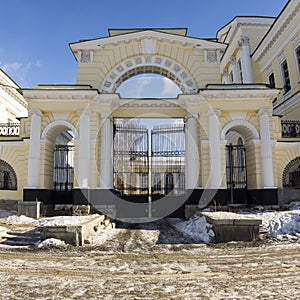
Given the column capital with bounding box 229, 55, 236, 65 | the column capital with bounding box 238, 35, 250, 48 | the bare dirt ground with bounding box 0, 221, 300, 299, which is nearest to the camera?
the bare dirt ground with bounding box 0, 221, 300, 299

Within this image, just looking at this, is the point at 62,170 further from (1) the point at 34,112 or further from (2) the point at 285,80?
(2) the point at 285,80

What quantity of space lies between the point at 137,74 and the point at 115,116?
8.41ft

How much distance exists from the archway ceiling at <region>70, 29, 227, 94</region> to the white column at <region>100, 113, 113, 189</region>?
175cm

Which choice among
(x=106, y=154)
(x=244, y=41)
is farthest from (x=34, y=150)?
(x=244, y=41)

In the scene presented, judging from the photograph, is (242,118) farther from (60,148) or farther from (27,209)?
(27,209)

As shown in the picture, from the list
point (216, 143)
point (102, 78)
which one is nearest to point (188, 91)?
point (216, 143)

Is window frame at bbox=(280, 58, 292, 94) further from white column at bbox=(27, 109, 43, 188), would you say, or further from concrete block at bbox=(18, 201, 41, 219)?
concrete block at bbox=(18, 201, 41, 219)

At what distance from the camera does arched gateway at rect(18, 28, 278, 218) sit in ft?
39.6

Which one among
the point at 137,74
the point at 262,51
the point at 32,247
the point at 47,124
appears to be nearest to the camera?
the point at 32,247

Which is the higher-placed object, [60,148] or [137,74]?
[137,74]

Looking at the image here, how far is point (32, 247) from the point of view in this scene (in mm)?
7152

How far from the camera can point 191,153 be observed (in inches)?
497

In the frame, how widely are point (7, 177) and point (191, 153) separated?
845cm

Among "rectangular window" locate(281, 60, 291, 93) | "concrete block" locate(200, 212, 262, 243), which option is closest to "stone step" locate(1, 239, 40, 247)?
"concrete block" locate(200, 212, 262, 243)
